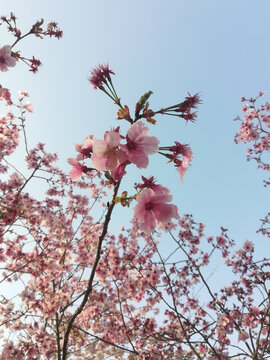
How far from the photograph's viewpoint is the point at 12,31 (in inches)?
177

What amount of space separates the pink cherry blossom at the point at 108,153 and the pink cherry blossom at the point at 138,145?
0.16ft

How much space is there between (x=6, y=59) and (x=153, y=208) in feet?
13.0

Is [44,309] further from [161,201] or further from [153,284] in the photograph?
[161,201]

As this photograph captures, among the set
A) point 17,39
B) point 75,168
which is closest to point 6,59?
point 17,39

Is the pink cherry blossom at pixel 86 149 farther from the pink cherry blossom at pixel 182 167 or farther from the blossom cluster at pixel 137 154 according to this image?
the pink cherry blossom at pixel 182 167

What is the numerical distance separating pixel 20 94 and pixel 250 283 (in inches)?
357

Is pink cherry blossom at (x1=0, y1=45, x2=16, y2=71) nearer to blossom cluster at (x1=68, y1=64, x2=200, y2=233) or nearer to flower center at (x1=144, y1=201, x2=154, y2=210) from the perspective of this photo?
blossom cluster at (x1=68, y1=64, x2=200, y2=233)

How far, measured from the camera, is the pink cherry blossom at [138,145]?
1500mm

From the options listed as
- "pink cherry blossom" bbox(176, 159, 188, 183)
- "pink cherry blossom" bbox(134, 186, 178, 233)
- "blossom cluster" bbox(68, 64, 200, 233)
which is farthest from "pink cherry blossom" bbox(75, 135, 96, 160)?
"pink cherry blossom" bbox(176, 159, 188, 183)

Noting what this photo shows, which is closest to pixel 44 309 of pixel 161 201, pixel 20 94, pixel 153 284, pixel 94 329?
pixel 94 329

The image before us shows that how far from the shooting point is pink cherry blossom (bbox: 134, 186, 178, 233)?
5.40 ft

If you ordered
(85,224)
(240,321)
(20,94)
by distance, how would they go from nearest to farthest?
(240,321) → (20,94) → (85,224)

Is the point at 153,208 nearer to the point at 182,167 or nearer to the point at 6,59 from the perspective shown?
the point at 182,167

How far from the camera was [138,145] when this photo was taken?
155 centimetres
